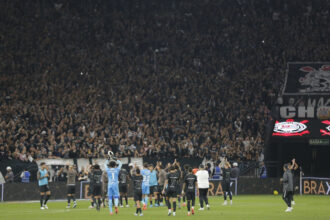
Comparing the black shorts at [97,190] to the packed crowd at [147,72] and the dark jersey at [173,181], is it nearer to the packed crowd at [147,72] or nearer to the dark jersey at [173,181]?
the dark jersey at [173,181]

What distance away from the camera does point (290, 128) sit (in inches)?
1916

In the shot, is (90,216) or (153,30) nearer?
(90,216)

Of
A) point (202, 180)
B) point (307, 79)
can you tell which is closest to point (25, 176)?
point (202, 180)

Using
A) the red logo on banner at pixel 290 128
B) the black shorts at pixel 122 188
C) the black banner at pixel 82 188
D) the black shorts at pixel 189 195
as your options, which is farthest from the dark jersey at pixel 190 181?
the red logo on banner at pixel 290 128

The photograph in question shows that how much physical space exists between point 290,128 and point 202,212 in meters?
17.3

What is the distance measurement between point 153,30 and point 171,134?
39.6ft

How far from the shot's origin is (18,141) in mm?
43875

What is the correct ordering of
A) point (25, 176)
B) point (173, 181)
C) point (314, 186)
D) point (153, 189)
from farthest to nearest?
point (314, 186) → point (25, 176) → point (153, 189) → point (173, 181)

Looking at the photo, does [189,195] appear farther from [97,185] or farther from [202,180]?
[97,185]

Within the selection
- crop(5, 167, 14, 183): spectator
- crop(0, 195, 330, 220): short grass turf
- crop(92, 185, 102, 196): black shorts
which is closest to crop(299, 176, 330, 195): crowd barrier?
crop(0, 195, 330, 220): short grass turf

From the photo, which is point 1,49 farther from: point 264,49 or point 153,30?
point 264,49

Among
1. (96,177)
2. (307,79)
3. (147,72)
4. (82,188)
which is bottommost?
(82,188)

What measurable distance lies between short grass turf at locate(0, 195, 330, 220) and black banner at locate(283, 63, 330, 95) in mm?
11534

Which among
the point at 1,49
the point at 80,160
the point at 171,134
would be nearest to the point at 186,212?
the point at 80,160
